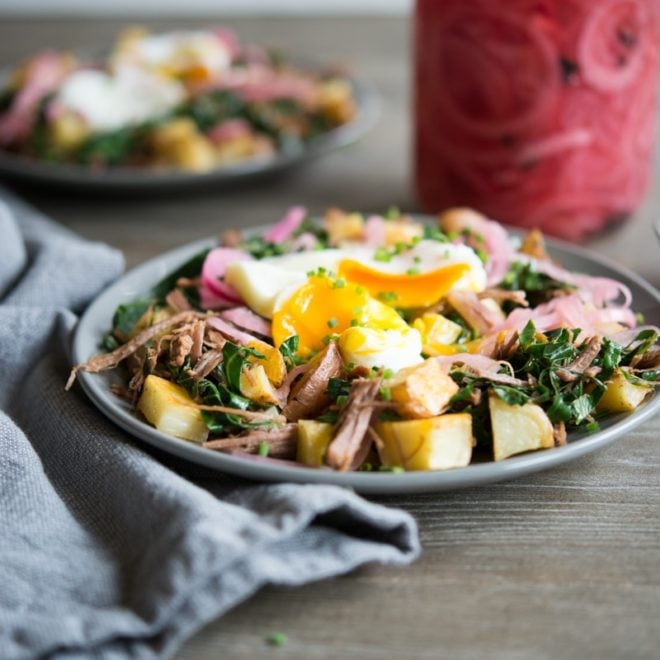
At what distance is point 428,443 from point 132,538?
0.52 metres

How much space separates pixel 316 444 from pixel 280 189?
6.89 ft

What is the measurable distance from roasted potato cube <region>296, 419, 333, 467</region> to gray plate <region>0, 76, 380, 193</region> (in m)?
1.72

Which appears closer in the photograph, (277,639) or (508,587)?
(277,639)

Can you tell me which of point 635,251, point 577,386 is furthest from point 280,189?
point 577,386

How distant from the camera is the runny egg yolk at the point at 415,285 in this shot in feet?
7.36

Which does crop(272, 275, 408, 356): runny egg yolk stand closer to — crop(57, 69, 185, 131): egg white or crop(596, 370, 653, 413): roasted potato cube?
crop(596, 370, 653, 413): roasted potato cube

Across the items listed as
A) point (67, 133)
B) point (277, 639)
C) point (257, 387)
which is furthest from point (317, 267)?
point (67, 133)

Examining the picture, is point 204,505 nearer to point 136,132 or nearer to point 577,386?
point 577,386

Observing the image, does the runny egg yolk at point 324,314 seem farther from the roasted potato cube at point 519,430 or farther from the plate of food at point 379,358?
the roasted potato cube at point 519,430

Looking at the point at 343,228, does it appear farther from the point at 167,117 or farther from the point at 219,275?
the point at 167,117

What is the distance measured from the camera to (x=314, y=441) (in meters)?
1.83

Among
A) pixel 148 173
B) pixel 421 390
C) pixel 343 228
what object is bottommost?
pixel 148 173

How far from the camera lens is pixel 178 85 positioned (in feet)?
13.2

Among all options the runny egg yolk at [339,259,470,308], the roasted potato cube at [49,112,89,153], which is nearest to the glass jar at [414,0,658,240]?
the runny egg yolk at [339,259,470,308]
